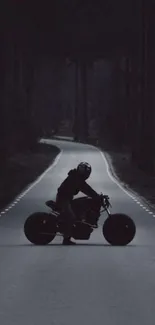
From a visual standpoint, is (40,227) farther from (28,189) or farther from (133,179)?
(133,179)

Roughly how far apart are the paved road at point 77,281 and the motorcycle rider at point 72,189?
26.9 inches

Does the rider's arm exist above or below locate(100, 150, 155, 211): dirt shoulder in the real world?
above

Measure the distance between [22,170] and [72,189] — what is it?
4629 centimetres

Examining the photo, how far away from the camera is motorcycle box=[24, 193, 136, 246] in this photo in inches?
819

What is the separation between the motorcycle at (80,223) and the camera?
20.8 m

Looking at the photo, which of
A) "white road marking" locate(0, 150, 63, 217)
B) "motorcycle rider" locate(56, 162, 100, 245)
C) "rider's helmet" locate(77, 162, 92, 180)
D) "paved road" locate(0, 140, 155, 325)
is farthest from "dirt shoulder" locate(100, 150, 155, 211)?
"rider's helmet" locate(77, 162, 92, 180)

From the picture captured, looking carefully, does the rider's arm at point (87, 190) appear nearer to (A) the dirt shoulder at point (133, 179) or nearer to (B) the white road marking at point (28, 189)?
(B) the white road marking at point (28, 189)

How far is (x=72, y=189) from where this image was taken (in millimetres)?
20562

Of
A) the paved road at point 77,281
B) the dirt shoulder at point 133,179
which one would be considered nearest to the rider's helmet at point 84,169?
the paved road at point 77,281

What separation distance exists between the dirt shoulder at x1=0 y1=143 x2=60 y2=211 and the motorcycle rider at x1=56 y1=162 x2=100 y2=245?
1453 centimetres

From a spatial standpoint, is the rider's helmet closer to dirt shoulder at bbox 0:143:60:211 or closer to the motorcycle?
the motorcycle

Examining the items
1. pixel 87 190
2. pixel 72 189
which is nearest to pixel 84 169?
pixel 87 190

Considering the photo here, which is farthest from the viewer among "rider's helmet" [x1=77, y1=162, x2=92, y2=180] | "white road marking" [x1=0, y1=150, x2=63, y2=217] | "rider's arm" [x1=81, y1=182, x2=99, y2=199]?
"white road marking" [x1=0, y1=150, x2=63, y2=217]

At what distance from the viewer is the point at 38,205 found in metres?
36.5
